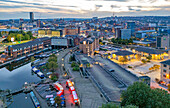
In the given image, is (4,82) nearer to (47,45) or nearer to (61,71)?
(61,71)

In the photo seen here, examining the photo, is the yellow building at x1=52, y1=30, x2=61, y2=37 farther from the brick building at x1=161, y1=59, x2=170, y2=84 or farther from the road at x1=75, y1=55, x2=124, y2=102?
the brick building at x1=161, y1=59, x2=170, y2=84

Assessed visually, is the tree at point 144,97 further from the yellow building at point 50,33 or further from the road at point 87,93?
the yellow building at point 50,33

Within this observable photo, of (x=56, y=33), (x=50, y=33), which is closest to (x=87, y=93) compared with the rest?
(x=56, y=33)

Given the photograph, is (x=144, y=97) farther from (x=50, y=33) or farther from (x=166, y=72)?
(x=50, y=33)

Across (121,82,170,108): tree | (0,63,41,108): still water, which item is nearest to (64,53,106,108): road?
(121,82,170,108): tree

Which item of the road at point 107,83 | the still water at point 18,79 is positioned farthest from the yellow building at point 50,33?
the road at point 107,83

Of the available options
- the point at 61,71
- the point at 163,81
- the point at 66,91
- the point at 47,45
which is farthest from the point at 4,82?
the point at 47,45

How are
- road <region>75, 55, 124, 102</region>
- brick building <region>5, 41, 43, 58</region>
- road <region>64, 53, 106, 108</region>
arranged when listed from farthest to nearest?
brick building <region>5, 41, 43, 58</region>
road <region>75, 55, 124, 102</region>
road <region>64, 53, 106, 108</region>
